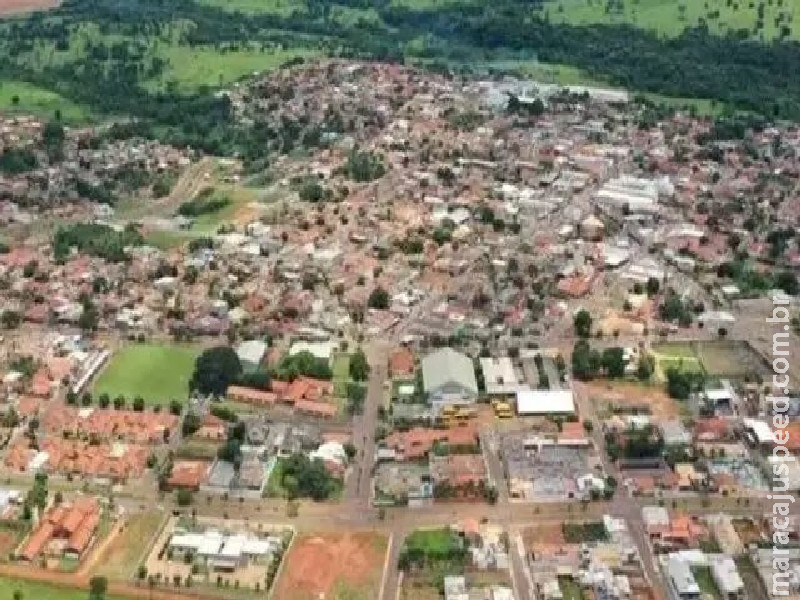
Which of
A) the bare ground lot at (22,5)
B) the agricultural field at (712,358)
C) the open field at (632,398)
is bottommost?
the open field at (632,398)

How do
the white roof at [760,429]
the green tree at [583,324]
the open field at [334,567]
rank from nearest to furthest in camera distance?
the open field at [334,567] → the white roof at [760,429] → the green tree at [583,324]

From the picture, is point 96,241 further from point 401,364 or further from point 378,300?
point 401,364

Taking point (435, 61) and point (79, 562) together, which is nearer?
point (79, 562)

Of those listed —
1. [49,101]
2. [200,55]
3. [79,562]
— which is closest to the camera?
[79,562]

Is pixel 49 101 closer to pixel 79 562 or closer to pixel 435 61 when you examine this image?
pixel 435 61

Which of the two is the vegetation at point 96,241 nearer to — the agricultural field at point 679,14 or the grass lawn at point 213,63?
the grass lawn at point 213,63

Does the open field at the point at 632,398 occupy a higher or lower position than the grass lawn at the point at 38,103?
lower

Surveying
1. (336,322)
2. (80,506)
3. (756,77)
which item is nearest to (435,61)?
(756,77)

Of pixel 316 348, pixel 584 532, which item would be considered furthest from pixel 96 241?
pixel 584 532

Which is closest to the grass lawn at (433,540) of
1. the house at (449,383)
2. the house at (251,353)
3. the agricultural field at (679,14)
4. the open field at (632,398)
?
the house at (449,383)
